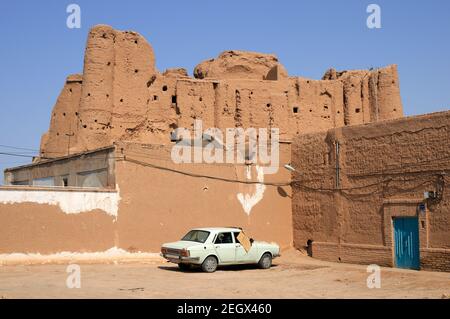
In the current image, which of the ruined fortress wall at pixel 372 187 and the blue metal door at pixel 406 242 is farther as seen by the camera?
the blue metal door at pixel 406 242

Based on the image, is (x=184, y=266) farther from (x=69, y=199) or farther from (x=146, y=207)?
(x=69, y=199)

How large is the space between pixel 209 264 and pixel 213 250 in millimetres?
405

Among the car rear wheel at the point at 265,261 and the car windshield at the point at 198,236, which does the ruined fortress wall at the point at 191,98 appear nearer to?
the car windshield at the point at 198,236

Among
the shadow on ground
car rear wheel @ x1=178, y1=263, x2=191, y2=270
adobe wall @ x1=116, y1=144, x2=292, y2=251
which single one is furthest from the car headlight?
adobe wall @ x1=116, y1=144, x2=292, y2=251

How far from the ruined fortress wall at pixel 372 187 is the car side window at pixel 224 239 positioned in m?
5.26

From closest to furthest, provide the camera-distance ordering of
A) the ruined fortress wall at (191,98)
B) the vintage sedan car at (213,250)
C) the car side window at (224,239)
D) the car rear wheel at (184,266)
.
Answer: the vintage sedan car at (213,250), the car side window at (224,239), the car rear wheel at (184,266), the ruined fortress wall at (191,98)

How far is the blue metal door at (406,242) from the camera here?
1761 cm

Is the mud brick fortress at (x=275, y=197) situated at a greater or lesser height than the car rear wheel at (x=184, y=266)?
greater

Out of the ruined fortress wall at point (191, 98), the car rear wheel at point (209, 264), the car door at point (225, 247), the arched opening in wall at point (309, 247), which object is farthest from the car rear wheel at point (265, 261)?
the ruined fortress wall at point (191, 98)

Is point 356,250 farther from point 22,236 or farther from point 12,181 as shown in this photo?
point 12,181

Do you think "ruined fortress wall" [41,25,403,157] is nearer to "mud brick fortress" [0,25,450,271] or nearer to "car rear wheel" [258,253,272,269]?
"mud brick fortress" [0,25,450,271]

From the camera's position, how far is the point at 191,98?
35.6 meters

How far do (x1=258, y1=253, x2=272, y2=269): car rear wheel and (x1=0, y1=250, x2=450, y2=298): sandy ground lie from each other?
26cm

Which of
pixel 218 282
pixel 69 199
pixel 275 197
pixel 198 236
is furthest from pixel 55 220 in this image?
pixel 275 197
